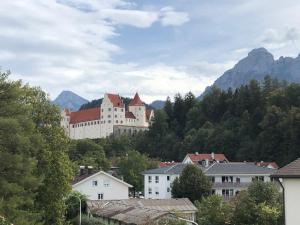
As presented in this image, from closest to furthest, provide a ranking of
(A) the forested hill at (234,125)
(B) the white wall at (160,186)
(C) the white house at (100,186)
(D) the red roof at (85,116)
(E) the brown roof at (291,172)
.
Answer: (E) the brown roof at (291,172) < (C) the white house at (100,186) < (B) the white wall at (160,186) < (A) the forested hill at (234,125) < (D) the red roof at (85,116)

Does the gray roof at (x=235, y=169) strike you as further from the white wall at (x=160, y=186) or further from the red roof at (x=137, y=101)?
the red roof at (x=137, y=101)

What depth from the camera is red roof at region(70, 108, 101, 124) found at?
18936cm

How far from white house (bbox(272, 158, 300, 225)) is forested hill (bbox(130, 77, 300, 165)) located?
265 feet

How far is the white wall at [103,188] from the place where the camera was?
6091 cm

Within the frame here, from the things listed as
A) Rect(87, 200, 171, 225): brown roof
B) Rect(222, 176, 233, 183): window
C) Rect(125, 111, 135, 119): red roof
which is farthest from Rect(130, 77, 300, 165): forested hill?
Rect(87, 200, 171, 225): brown roof

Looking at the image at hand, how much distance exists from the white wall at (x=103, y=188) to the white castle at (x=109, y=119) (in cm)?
11513

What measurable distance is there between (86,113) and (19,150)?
166148 mm

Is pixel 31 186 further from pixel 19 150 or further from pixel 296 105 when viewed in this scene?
pixel 296 105

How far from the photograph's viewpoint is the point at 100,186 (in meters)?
61.5

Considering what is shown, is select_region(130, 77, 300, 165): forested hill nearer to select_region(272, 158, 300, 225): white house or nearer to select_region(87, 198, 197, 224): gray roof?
select_region(87, 198, 197, 224): gray roof

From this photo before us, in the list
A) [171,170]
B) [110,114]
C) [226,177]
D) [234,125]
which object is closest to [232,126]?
[234,125]

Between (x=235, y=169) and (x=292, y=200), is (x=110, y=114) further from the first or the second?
(x=292, y=200)

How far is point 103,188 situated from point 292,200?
155 feet

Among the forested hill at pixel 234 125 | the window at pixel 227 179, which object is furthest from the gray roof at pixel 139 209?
the forested hill at pixel 234 125
